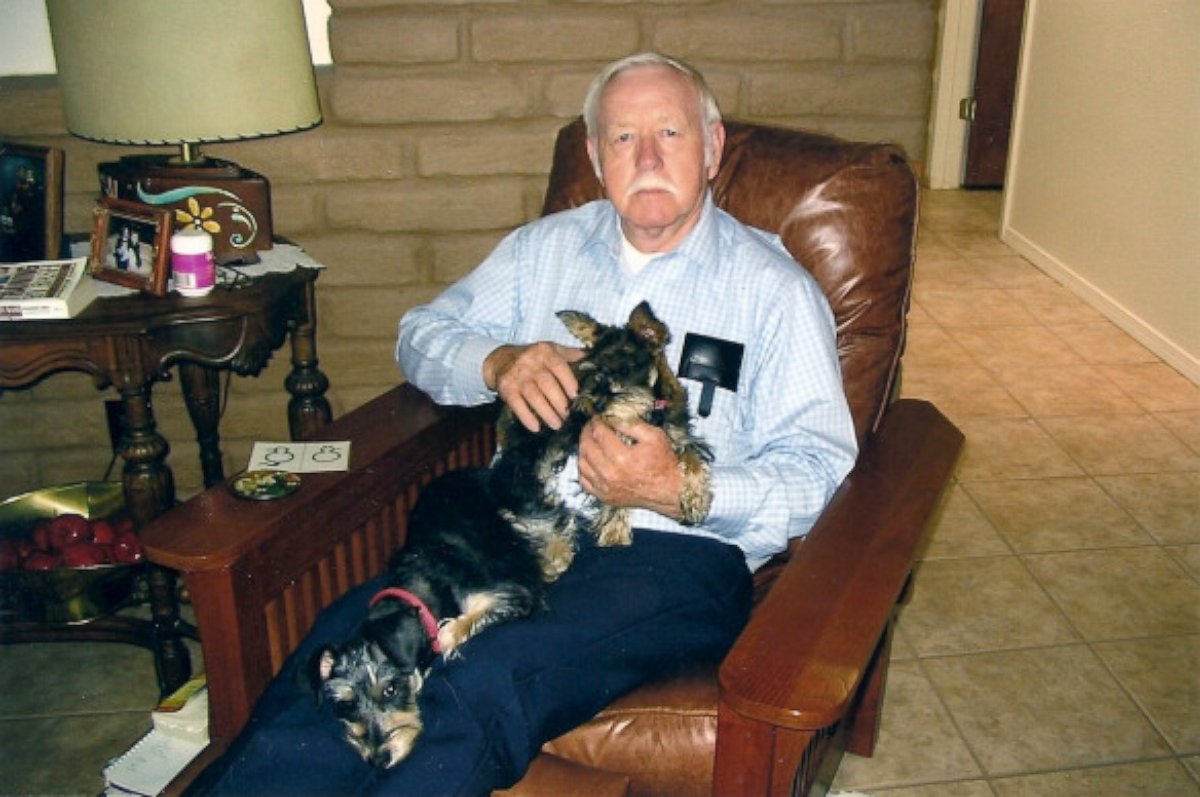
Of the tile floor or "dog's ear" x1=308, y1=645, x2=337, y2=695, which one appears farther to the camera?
the tile floor

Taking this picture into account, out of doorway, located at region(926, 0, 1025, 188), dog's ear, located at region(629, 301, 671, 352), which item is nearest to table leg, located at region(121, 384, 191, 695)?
dog's ear, located at region(629, 301, 671, 352)

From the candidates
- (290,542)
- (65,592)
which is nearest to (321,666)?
(290,542)

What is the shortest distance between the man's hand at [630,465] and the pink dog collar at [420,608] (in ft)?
0.98

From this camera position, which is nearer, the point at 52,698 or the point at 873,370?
the point at 873,370

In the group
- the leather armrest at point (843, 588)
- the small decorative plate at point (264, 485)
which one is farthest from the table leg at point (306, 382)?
the leather armrest at point (843, 588)

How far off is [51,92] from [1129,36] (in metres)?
3.90

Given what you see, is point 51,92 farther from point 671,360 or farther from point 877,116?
point 877,116

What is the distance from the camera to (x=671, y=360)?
68.9 inches

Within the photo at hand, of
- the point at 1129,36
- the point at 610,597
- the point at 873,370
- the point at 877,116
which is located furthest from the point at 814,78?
the point at 1129,36

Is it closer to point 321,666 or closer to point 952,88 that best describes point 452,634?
point 321,666

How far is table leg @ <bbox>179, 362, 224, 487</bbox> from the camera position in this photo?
2514mm

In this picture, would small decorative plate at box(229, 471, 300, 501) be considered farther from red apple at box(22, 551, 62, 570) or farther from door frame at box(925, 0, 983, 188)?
door frame at box(925, 0, 983, 188)

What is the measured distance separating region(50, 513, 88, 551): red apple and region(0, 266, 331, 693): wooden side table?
0.18 metres

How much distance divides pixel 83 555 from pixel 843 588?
1672mm
